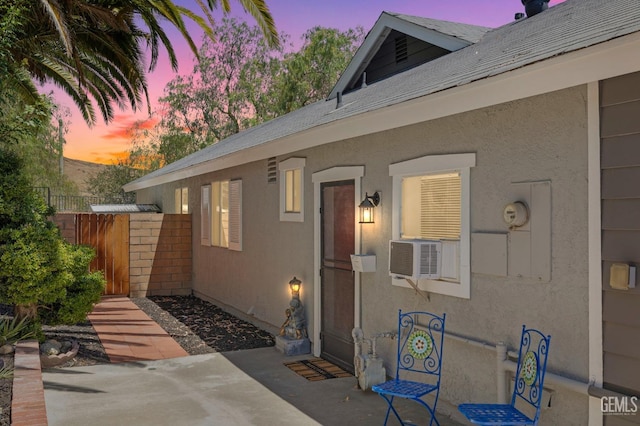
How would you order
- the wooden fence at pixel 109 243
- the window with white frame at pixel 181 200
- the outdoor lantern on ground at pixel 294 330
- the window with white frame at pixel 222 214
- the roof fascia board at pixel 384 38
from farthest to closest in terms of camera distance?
the window with white frame at pixel 181 200, the wooden fence at pixel 109 243, the window with white frame at pixel 222 214, the roof fascia board at pixel 384 38, the outdoor lantern on ground at pixel 294 330

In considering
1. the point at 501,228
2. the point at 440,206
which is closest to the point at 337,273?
the point at 440,206

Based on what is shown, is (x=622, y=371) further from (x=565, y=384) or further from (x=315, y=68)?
(x=315, y=68)

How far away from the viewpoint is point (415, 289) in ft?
18.5

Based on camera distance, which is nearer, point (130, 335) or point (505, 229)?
point (505, 229)

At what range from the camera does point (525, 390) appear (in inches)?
173

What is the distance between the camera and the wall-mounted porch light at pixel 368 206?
20.8 ft

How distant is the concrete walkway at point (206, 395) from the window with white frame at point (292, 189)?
1977 millimetres

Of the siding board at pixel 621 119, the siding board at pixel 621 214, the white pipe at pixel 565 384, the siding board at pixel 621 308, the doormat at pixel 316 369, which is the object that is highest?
the siding board at pixel 621 119

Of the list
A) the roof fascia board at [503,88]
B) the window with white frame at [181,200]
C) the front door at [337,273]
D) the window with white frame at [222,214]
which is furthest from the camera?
the window with white frame at [181,200]

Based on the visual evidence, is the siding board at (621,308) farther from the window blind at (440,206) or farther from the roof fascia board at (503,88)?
the window blind at (440,206)

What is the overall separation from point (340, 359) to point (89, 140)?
1483 inches

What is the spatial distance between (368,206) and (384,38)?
17.9ft

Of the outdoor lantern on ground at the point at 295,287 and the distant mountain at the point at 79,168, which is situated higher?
the distant mountain at the point at 79,168

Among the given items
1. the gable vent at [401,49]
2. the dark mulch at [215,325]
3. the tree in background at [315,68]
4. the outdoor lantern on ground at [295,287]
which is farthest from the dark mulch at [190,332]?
the tree in background at [315,68]
